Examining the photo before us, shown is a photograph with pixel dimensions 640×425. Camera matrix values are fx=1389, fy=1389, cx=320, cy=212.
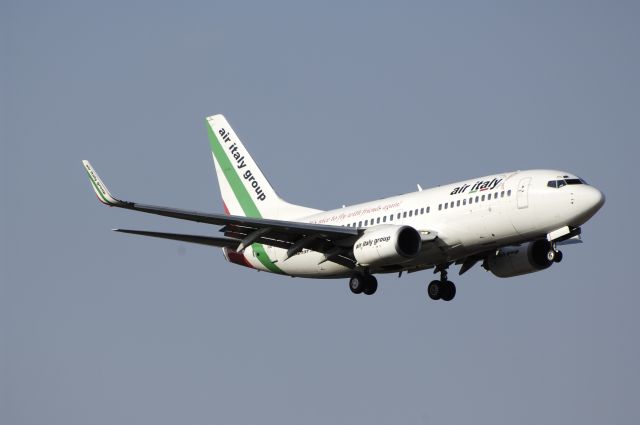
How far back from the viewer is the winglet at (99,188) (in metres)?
49.8

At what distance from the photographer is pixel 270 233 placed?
56.1 meters

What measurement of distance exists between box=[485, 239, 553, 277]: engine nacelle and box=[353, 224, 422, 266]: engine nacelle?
5.27 metres

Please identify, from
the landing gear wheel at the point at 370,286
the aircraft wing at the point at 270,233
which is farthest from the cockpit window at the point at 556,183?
the landing gear wheel at the point at 370,286

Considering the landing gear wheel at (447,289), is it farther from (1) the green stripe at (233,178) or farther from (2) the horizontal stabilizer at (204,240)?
(1) the green stripe at (233,178)

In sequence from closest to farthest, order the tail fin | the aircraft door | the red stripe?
the aircraft door → the red stripe → the tail fin

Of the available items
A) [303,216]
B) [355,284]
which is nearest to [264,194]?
[303,216]

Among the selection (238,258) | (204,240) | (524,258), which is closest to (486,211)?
(524,258)

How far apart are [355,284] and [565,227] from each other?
9.70 meters

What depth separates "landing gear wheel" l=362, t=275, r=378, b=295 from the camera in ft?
187

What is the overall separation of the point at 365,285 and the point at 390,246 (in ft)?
12.9

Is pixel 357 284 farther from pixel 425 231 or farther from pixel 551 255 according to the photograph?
pixel 551 255

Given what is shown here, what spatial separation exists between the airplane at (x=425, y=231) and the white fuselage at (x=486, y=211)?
4 centimetres

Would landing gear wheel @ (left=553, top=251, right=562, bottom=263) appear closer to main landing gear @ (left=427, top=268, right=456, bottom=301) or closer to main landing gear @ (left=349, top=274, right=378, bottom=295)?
main landing gear @ (left=427, top=268, right=456, bottom=301)

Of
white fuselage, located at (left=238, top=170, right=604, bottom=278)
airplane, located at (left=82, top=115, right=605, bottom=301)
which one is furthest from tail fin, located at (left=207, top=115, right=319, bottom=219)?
white fuselage, located at (left=238, top=170, right=604, bottom=278)
